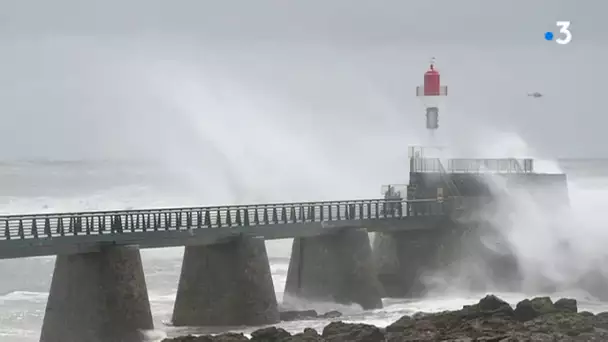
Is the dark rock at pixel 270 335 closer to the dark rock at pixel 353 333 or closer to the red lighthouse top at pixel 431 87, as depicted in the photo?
the dark rock at pixel 353 333

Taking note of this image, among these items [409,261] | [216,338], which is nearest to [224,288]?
[216,338]

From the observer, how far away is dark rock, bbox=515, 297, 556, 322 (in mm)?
32566

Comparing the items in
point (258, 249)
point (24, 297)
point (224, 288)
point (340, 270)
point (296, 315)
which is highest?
point (258, 249)

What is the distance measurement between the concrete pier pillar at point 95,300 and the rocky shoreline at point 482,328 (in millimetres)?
2445

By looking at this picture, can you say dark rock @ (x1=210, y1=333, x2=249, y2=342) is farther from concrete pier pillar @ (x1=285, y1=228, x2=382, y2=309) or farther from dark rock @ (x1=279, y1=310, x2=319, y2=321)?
concrete pier pillar @ (x1=285, y1=228, x2=382, y2=309)

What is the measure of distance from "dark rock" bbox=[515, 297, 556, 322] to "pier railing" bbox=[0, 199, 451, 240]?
29.6 feet

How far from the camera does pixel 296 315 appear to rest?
39125 millimetres

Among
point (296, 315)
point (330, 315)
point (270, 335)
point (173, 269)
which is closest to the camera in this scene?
point (270, 335)

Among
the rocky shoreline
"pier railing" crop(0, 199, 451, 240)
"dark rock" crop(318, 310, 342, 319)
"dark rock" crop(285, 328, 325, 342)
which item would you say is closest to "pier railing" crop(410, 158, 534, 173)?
"pier railing" crop(0, 199, 451, 240)

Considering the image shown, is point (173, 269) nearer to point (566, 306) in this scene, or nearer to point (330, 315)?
point (330, 315)

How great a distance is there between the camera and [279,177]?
74312mm

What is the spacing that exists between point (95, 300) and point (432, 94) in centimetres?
2052

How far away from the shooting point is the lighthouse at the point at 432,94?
50031 mm

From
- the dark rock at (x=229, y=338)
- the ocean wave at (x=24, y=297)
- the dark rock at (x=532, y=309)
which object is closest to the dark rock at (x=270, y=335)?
the dark rock at (x=229, y=338)
